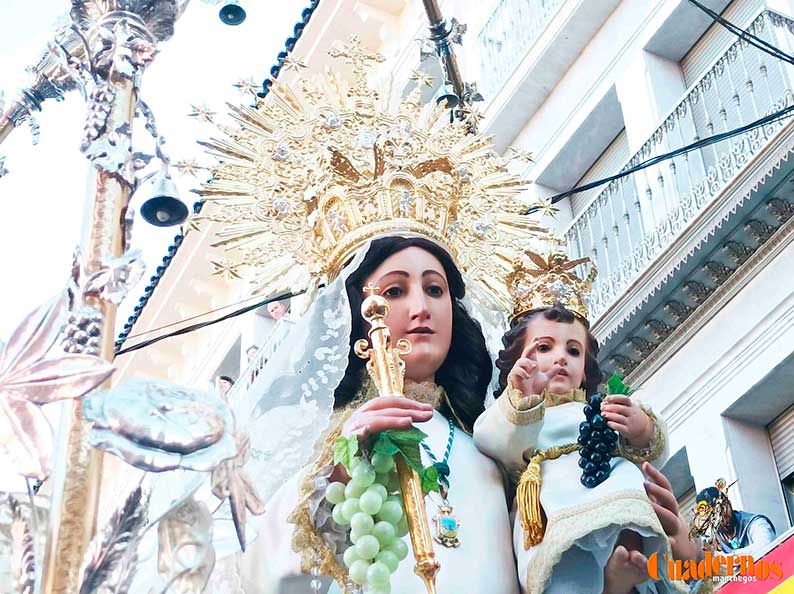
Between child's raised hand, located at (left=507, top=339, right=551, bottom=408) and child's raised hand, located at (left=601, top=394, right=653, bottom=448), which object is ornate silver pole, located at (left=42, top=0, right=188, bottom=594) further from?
child's raised hand, located at (left=601, top=394, right=653, bottom=448)

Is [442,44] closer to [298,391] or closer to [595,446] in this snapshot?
[298,391]

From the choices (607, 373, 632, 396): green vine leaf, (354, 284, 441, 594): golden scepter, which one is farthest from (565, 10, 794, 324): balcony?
(354, 284, 441, 594): golden scepter

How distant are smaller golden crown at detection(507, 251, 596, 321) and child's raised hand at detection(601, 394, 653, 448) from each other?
0.78m

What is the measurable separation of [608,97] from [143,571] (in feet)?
29.4

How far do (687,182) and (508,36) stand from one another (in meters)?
3.90

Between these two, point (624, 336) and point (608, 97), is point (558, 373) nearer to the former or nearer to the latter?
point (624, 336)

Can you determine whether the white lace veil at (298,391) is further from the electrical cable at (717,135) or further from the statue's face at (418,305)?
the electrical cable at (717,135)

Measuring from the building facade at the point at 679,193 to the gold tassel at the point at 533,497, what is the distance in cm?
229

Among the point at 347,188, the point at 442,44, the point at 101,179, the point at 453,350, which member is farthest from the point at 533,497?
the point at 442,44

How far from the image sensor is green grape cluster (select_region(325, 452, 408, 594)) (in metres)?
3.97

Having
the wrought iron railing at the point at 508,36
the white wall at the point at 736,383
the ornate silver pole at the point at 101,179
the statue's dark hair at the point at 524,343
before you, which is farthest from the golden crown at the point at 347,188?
the wrought iron railing at the point at 508,36

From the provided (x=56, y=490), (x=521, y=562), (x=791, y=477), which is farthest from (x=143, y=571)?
(x=791, y=477)

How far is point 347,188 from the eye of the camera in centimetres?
534

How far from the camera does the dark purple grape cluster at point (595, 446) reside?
174 inches
